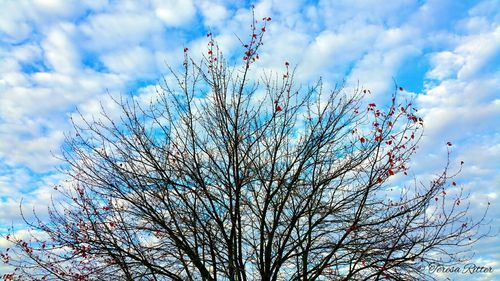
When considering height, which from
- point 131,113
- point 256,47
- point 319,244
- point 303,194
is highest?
point 256,47

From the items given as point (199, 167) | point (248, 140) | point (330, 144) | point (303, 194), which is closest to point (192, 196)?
point (199, 167)

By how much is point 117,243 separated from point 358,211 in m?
4.27

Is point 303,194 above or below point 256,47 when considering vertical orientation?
below

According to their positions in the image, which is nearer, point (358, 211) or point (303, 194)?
point (358, 211)

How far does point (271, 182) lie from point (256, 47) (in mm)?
2621

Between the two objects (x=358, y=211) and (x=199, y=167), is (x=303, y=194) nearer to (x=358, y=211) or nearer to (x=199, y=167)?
(x=358, y=211)

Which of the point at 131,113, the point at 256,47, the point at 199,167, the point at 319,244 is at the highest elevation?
the point at 256,47

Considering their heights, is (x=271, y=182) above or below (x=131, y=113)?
below

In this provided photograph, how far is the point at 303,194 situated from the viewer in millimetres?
8734

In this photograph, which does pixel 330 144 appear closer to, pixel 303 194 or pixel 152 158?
pixel 303 194

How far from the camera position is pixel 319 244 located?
28.0 ft

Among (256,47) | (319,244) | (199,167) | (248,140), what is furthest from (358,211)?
(256,47)

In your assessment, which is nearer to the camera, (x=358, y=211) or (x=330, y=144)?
(x=358, y=211)

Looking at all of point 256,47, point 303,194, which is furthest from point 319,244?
point 256,47
